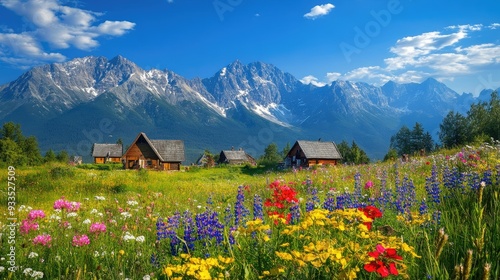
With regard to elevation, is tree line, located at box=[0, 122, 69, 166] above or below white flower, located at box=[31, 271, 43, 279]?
above

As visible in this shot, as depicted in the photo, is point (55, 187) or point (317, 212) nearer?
point (317, 212)

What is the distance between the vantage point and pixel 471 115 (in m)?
76.9

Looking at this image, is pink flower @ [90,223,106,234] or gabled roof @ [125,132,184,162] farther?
gabled roof @ [125,132,184,162]

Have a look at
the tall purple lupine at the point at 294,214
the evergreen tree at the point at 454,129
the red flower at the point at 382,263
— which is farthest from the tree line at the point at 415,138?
the red flower at the point at 382,263

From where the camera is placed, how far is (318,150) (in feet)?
222

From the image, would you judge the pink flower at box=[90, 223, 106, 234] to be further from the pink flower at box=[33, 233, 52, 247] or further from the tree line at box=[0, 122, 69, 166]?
the tree line at box=[0, 122, 69, 166]

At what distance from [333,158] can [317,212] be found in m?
66.4

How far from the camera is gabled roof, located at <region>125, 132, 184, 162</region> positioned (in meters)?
64.0

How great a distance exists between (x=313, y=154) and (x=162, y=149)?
28.5m

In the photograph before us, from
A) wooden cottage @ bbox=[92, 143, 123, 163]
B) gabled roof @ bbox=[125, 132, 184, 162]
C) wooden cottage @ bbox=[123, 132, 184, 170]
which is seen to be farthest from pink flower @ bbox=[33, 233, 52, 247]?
wooden cottage @ bbox=[92, 143, 123, 163]

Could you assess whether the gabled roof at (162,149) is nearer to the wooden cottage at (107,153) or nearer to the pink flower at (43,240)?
the wooden cottage at (107,153)

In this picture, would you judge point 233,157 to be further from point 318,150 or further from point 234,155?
point 318,150

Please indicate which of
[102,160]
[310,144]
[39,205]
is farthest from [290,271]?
[102,160]

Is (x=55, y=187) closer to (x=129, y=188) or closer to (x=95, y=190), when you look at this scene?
(x=95, y=190)
